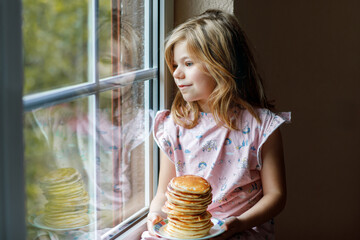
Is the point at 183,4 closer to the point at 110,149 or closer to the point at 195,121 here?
the point at 195,121

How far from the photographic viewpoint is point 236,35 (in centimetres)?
155

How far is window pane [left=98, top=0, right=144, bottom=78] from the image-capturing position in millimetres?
1335

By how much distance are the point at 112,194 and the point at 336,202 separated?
5.61 ft

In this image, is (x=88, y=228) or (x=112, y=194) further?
(x=112, y=194)

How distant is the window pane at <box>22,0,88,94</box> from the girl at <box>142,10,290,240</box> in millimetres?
380

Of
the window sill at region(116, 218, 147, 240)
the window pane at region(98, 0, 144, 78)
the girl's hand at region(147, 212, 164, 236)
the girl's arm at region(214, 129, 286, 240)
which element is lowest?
the window sill at region(116, 218, 147, 240)

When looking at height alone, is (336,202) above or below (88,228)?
below

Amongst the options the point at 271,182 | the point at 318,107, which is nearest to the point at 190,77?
the point at 271,182

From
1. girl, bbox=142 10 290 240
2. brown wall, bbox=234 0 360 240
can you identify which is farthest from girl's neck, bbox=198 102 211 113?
brown wall, bbox=234 0 360 240

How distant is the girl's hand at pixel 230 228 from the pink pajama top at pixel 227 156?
0.35ft

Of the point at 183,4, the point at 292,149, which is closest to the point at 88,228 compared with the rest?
the point at 183,4

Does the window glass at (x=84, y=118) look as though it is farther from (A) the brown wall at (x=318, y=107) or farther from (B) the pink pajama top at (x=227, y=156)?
(A) the brown wall at (x=318, y=107)

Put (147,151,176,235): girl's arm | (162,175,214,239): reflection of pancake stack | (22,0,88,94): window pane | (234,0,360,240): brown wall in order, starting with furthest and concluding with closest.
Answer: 1. (234,0,360,240): brown wall
2. (147,151,176,235): girl's arm
3. (162,175,214,239): reflection of pancake stack
4. (22,0,88,94): window pane

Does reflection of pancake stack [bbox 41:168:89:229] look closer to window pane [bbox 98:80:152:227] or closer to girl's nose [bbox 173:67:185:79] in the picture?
window pane [bbox 98:80:152:227]
